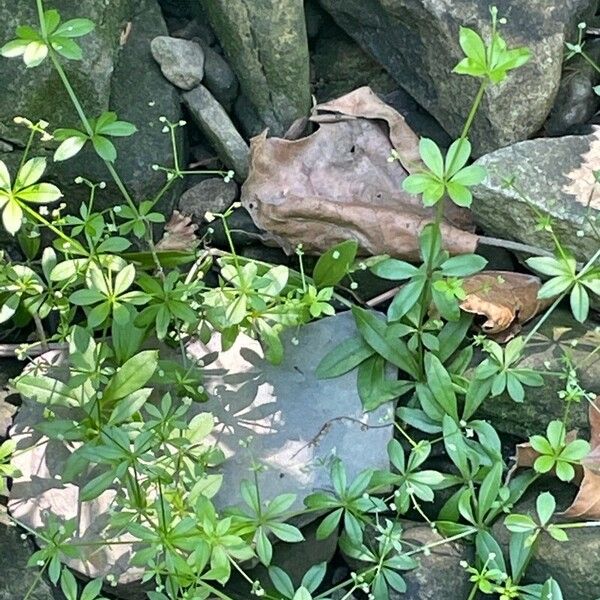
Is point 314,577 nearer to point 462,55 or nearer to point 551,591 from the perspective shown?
point 551,591

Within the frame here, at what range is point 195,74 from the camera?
2932 mm

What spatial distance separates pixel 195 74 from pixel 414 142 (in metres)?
0.66

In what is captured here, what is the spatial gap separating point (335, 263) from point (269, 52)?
669 mm

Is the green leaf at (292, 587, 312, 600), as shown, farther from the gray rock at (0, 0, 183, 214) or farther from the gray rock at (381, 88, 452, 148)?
the gray rock at (381, 88, 452, 148)

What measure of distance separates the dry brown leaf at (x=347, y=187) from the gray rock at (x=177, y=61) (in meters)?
0.27

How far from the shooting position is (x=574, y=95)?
287cm

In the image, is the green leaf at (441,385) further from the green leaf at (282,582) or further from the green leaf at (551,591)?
the green leaf at (282,582)

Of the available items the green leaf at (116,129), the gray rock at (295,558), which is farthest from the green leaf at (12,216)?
the gray rock at (295,558)

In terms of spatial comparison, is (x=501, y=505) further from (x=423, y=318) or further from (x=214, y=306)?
(x=214, y=306)

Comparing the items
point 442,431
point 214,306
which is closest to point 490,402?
point 442,431

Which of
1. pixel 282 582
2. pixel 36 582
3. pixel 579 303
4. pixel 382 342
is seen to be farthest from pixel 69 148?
pixel 579 303

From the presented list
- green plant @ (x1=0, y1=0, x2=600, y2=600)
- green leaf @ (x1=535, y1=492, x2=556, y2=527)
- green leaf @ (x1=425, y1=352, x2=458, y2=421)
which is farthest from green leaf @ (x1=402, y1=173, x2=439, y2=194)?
green leaf @ (x1=535, y1=492, x2=556, y2=527)

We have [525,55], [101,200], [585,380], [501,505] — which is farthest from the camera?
[101,200]

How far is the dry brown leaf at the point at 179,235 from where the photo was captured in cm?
289
